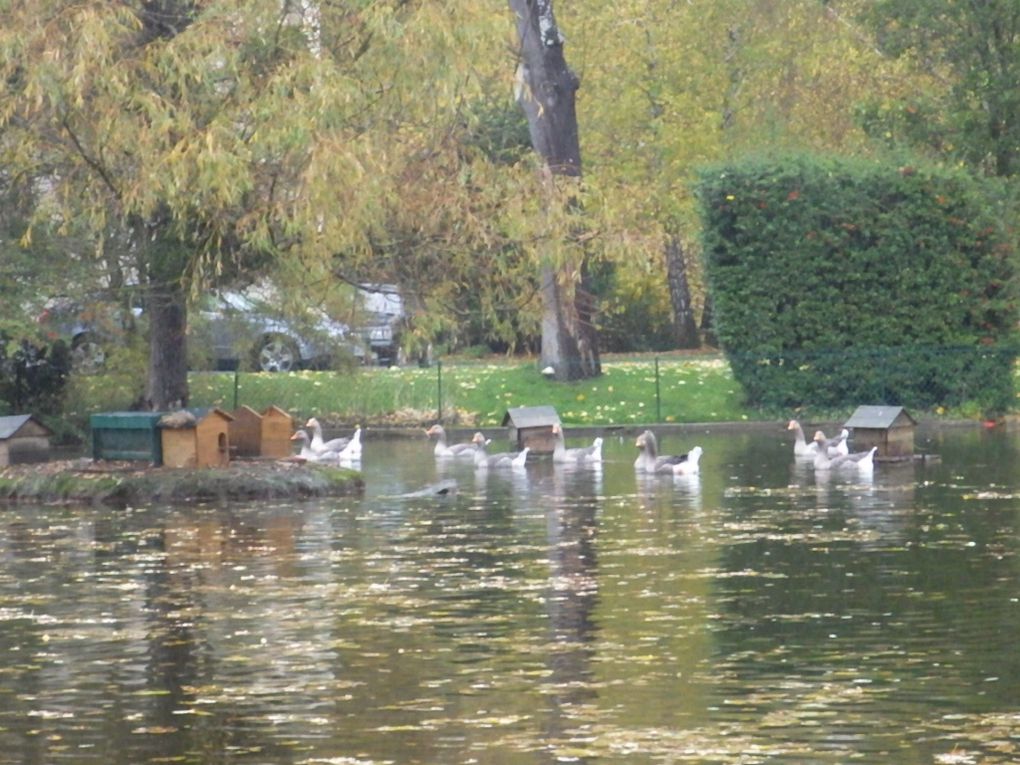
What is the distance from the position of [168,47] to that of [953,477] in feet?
36.7

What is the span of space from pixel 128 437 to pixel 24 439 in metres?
6.58

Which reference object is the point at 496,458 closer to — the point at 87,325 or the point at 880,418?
the point at 880,418

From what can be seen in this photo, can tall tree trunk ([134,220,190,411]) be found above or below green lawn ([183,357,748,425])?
above

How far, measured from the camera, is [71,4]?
25703 mm

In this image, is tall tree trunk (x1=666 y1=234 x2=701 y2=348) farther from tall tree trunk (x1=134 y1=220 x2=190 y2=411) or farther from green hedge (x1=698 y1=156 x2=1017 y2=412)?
tall tree trunk (x1=134 y1=220 x2=190 y2=411)

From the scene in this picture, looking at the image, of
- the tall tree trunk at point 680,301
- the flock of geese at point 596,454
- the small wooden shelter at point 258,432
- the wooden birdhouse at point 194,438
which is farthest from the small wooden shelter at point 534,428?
the tall tree trunk at point 680,301

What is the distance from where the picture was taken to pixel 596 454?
3197cm

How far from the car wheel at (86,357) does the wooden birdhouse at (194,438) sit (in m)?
13.0

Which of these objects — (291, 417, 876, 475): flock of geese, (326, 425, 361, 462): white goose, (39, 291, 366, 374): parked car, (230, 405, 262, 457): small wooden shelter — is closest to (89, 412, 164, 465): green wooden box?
(230, 405, 262, 457): small wooden shelter

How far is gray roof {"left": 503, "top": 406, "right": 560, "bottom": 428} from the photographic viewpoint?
35000mm

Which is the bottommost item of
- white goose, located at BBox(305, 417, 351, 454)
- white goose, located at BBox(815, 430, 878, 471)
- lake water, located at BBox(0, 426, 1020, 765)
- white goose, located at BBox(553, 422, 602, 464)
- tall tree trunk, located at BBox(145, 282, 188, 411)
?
lake water, located at BBox(0, 426, 1020, 765)

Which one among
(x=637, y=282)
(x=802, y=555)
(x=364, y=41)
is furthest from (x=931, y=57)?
→ (x=802, y=555)

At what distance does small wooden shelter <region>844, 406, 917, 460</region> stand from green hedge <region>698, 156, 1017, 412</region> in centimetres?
834

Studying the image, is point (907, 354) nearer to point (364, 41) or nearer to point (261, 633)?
point (364, 41)
